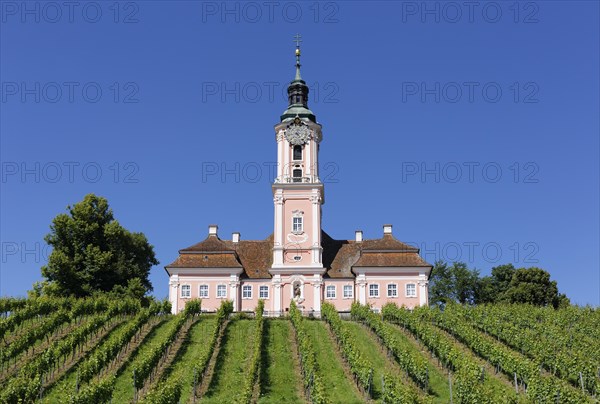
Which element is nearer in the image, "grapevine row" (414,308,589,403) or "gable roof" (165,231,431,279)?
"grapevine row" (414,308,589,403)

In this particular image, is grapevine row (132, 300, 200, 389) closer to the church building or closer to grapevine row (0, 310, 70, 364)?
grapevine row (0, 310, 70, 364)

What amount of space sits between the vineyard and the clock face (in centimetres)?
1606

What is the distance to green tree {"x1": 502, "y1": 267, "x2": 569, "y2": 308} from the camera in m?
67.1

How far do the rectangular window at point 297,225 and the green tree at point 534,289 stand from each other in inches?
901

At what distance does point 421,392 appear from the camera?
31.9 metres

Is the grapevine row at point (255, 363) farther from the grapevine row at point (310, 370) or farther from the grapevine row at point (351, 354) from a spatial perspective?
the grapevine row at point (351, 354)

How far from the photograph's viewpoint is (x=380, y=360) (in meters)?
37.1

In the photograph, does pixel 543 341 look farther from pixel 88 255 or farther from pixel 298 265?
pixel 88 255

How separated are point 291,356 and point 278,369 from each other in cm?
258

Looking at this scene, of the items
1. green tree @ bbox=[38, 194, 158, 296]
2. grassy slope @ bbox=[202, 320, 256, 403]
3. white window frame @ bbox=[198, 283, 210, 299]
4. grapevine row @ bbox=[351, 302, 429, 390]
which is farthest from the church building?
grassy slope @ bbox=[202, 320, 256, 403]

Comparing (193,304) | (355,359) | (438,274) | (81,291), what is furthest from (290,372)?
(438,274)

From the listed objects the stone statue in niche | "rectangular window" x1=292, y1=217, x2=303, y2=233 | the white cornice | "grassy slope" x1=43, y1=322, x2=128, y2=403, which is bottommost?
"grassy slope" x1=43, y1=322, x2=128, y2=403

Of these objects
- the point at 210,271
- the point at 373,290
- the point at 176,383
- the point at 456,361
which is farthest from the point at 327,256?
the point at 176,383

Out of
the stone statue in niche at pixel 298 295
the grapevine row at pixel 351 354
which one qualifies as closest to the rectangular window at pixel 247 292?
the stone statue in niche at pixel 298 295
